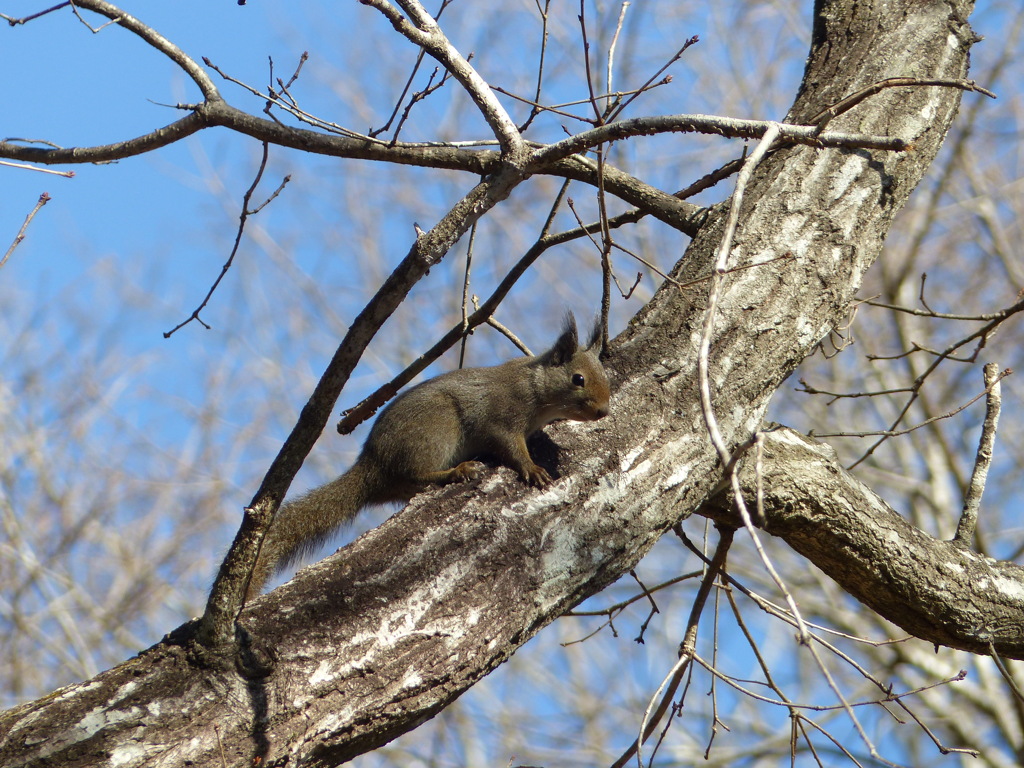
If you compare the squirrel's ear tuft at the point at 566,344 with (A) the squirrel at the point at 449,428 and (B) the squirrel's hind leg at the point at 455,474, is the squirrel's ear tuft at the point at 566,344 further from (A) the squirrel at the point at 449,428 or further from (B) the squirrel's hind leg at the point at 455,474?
(B) the squirrel's hind leg at the point at 455,474

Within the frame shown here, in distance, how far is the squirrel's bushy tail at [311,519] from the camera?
3094mm

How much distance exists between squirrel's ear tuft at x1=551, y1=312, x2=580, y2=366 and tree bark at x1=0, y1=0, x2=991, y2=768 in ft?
1.82

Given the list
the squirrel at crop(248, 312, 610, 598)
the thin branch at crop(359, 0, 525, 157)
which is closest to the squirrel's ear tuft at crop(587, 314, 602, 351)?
the squirrel at crop(248, 312, 610, 598)

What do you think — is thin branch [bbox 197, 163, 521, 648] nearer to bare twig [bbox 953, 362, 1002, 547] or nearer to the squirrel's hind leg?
the squirrel's hind leg

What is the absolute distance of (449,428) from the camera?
371 centimetres

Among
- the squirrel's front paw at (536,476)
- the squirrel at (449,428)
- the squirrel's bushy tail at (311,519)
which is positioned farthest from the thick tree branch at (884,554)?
the squirrel's bushy tail at (311,519)

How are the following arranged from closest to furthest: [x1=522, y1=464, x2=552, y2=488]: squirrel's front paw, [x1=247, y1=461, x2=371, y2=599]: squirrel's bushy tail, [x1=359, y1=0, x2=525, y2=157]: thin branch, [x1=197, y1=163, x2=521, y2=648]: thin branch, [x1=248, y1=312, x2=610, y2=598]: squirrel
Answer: [x1=197, y1=163, x2=521, y2=648]: thin branch, [x1=359, y1=0, x2=525, y2=157]: thin branch, [x1=522, y1=464, x2=552, y2=488]: squirrel's front paw, [x1=247, y1=461, x2=371, y2=599]: squirrel's bushy tail, [x1=248, y1=312, x2=610, y2=598]: squirrel

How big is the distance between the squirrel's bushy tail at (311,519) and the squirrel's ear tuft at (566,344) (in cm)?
89

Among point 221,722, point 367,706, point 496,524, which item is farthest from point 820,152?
point 221,722

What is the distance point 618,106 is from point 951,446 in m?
8.72

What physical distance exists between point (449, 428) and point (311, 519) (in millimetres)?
685

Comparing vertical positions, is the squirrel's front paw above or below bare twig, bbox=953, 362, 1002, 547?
below

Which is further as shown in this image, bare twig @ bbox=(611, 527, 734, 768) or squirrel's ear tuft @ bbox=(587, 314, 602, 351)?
squirrel's ear tuft @ bbox=(587, 314, 602, 351)

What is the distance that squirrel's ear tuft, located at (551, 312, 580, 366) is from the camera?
12.4ft
